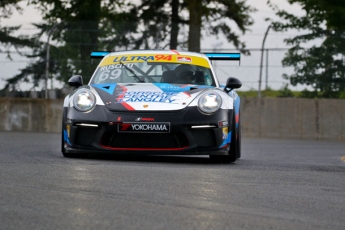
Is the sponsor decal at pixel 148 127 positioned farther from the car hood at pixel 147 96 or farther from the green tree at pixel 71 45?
the green tree at pixel 71 45

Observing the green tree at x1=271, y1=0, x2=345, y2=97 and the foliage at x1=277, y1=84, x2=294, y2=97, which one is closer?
the green tree at x1=271, y1=0, x2=345, y2=97

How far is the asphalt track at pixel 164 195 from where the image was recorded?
5.27 m

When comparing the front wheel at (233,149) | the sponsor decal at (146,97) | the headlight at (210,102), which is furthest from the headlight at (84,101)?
the front wheel at (233,149)

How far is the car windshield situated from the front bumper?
1.22 m

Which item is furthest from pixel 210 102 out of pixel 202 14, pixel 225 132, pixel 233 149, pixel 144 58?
pixel 202 14

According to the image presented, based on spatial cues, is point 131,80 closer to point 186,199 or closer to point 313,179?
point 313,179

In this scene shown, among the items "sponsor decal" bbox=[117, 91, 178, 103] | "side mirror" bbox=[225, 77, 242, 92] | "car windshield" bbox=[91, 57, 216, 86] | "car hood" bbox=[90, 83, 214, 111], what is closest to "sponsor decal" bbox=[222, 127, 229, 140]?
"car hood" bbox=[90, 83, 214, 111]

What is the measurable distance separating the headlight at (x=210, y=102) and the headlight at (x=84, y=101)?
108cm

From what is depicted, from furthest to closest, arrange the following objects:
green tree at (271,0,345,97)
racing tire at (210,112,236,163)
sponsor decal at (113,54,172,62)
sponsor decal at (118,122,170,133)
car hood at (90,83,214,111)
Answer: green tree at (271,0,345,97)
sponsor decal at (113,54,172,62)
racing tire at (210,112,236,163)
car hood at (90,83,214,111)
sponsor decal at (118,122,170,133)

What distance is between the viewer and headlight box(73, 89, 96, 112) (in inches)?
387

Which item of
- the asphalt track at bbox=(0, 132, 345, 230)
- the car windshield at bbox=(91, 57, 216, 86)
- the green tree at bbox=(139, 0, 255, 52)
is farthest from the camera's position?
the green tree at bbox=(139, 0, 255, 52)

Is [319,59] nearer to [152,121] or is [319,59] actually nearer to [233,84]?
[233,84]

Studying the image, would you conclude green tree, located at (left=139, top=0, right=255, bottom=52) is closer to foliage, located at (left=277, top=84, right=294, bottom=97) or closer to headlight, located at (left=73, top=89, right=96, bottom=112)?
foliage, located at (left=277, top=84, right=294, bottom=97)

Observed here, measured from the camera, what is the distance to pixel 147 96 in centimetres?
991
